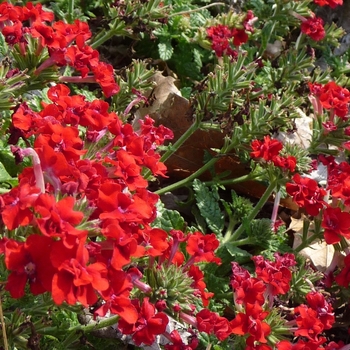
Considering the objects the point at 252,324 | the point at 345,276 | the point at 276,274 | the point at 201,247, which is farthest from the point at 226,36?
the point at 252,324

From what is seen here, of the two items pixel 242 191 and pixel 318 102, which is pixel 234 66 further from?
pixel 242 191

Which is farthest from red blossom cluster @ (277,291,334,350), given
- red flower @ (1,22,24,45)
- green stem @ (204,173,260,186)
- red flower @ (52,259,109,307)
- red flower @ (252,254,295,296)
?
red flower @ (1,22,24,45)

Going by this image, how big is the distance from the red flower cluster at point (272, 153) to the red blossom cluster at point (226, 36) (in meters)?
0.94

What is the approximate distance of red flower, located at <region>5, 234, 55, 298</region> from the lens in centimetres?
148

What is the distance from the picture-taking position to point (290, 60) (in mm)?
3766

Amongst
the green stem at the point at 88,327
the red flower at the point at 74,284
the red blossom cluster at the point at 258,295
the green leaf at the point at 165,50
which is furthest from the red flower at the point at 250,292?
the green leaf at the point at 165,50

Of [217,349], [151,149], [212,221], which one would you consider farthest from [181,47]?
[217,349]

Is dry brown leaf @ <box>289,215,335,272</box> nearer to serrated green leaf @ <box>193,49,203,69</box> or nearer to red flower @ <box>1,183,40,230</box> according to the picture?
serrated green leaf @ <box>193,49,203,69</box>

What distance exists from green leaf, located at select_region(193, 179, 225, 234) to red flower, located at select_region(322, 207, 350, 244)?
610 mm

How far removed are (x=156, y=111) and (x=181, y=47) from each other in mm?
837

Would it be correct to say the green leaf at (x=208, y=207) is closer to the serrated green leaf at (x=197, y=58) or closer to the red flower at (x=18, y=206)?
the serrated green leaf at (x=197, y=58)

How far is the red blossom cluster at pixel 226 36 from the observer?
3.72 m

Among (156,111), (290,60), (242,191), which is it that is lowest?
(242,191)

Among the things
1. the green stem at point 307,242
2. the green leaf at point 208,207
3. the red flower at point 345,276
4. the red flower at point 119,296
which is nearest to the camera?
the red flower at point 119,296
